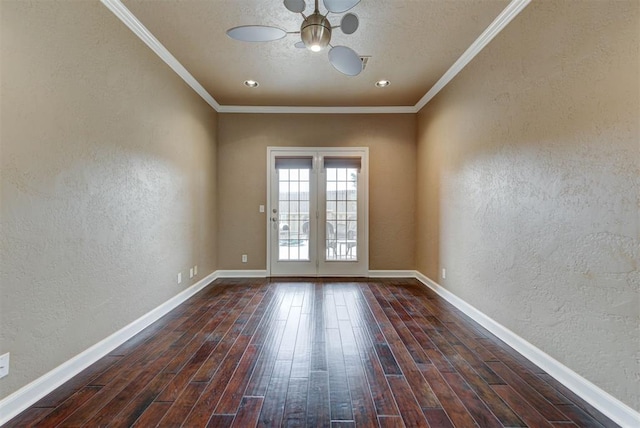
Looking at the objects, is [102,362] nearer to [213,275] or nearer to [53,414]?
[53,414]

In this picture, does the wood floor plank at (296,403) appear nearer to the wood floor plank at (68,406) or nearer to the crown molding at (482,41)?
the wood floor plank at (68,406)

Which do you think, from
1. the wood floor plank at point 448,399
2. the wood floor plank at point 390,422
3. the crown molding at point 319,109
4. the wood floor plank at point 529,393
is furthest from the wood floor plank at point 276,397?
→ the crown molding at point 319,109

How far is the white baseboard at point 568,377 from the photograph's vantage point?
1.64 m

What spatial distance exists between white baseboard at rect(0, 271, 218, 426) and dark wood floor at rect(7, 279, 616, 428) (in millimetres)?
56

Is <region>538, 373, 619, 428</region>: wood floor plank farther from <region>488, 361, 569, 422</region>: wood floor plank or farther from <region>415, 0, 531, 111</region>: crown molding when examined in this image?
<region>415, 0, 531, 111</region>: crown molding

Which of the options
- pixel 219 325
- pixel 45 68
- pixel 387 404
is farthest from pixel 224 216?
pixel 387 404

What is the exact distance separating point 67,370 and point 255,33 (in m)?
2.69

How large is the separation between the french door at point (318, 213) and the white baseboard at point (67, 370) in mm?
2218

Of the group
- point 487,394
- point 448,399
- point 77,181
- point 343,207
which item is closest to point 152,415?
point 77,181

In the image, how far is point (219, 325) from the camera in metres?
3.02

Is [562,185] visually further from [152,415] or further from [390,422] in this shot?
[152,415]

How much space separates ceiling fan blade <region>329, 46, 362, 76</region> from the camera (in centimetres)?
234

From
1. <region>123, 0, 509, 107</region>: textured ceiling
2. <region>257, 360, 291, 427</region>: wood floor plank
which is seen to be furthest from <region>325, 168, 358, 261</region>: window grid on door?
<region>257, 360, 291, 427</region>: wood floor plank

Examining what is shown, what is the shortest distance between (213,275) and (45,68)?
352cm
